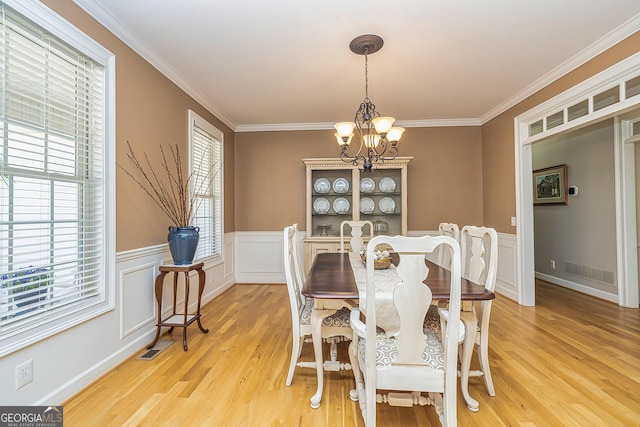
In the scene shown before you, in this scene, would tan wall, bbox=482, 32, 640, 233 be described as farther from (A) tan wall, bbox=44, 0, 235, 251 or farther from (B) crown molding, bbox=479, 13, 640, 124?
(A) tan wall, bbox=44, 0, 235, 251

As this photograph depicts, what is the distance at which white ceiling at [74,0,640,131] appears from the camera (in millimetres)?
2178

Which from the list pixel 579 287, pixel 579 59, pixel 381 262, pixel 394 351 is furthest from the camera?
pixel 579 287

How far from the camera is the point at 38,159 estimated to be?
1.81m

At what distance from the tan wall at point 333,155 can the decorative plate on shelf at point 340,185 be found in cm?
44

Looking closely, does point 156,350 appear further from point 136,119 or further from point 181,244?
point 136,119

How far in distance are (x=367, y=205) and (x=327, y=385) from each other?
3.14m

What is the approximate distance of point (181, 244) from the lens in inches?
106

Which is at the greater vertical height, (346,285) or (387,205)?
(387,205)

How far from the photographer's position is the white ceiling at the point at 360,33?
2178 mm

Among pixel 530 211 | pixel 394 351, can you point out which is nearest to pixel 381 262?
pixel 394 351

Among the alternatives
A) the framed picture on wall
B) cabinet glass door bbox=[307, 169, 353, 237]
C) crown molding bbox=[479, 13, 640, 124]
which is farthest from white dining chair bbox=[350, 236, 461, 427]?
the framed picture on wall

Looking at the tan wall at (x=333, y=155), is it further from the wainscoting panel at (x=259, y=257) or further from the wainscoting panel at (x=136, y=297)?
the wainscoting panel at (x=136, y=297)

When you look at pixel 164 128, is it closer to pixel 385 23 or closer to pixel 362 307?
pixel 385 23

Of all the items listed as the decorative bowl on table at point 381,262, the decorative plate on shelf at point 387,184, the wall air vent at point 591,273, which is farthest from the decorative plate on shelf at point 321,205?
the wall air vent at point 591,273
